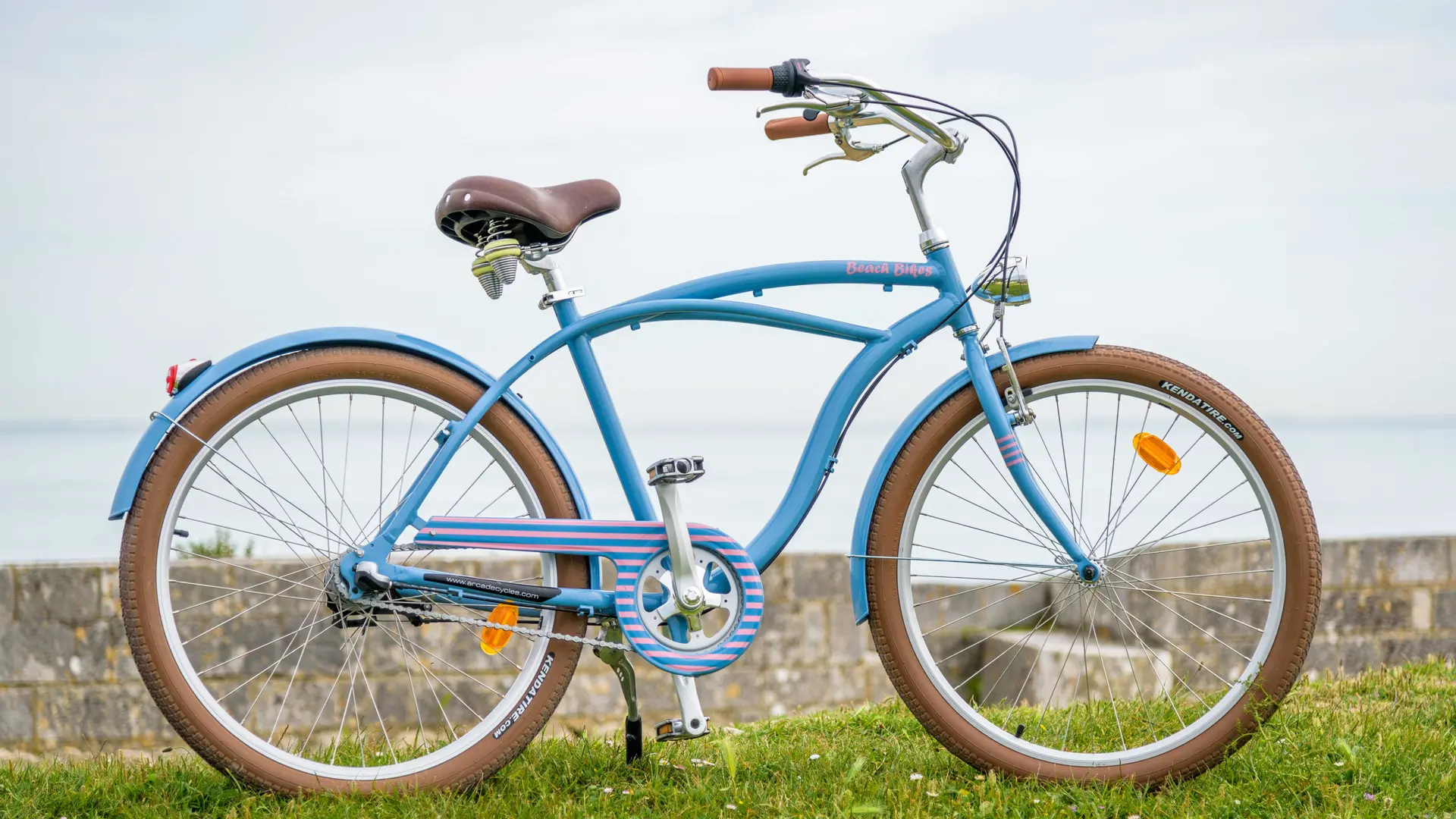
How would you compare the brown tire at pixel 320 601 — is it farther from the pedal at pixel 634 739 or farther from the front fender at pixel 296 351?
the pedal at pixel 634 739

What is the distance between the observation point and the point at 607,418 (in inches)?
99.2

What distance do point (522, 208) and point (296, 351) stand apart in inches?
22.5

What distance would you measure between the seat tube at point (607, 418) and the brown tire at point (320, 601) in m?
0.13

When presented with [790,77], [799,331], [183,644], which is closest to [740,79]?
[790,77]

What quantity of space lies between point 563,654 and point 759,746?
728 millimetres

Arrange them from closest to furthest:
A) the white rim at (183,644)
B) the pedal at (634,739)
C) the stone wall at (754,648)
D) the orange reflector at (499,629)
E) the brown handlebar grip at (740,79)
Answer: the brown handlebar grip at (740,79) < the white rim at (183,644) < the orange reflector at (499,629) < the pedal at (634,739) < the stone wall at (754,648)

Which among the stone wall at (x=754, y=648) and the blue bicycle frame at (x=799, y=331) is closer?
the blue bicycle frame at (x=799, y=331)

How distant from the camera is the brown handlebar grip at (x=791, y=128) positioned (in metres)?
2.57

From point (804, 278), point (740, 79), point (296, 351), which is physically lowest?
point (296, 351)

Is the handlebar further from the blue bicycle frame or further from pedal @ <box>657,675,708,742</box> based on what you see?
pedal @ <box>657,675,708,742</box>

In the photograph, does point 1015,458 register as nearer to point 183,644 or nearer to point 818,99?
point 818,99

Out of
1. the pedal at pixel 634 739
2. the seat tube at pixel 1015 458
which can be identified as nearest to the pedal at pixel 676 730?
the pedal at pixel 634 739

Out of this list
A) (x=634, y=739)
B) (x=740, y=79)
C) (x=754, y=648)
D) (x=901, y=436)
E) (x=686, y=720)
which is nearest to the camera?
(x=740, y=79)

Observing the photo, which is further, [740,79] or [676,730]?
[676,730]
